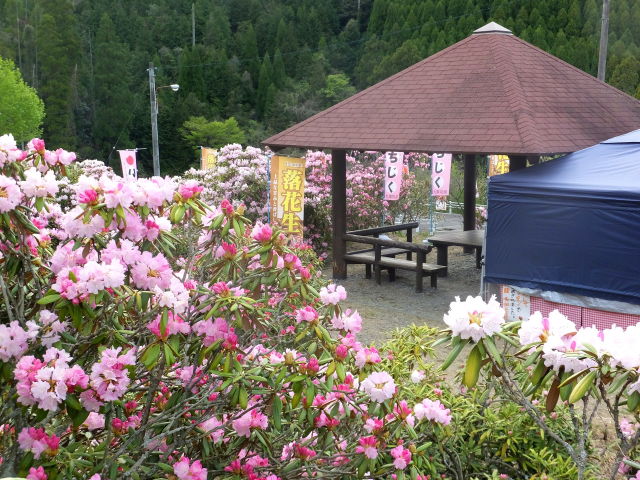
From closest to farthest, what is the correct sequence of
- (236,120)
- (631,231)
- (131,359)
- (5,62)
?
(131,359)
(631,231)
(5,62)
(236,120)

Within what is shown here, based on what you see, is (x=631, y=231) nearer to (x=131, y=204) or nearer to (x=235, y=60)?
(x=131, y=204)

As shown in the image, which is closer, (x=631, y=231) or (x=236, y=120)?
(x=631, y=231)

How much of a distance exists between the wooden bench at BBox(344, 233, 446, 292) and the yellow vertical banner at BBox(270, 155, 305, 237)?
3.19 ft

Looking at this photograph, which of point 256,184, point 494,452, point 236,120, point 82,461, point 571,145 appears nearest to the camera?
point 82,461

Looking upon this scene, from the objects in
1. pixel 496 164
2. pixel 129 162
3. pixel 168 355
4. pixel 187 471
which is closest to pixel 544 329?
pixel 168 355

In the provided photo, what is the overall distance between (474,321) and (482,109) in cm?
814

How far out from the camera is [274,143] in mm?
11398

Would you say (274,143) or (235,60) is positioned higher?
(235,60)

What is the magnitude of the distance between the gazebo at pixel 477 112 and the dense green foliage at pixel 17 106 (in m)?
33.9

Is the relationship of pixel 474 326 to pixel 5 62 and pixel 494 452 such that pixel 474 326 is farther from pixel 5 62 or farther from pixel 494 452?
pixel 5 62

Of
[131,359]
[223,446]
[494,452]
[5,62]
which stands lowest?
[494,452]

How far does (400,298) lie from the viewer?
1044cm

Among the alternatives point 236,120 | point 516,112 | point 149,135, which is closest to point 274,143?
point 516,112

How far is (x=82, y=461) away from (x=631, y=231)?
21.8ft
